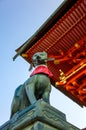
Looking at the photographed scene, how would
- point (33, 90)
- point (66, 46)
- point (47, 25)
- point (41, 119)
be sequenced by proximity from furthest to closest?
point (66, 46) → point (47, 25) → point (33, 90) → point (41, 119)

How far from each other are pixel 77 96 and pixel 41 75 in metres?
5.42

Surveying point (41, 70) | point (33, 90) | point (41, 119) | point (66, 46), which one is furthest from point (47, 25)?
point (41, 119)

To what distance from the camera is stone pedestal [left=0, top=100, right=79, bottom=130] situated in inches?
88.0

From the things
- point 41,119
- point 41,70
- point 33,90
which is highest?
point 41,70

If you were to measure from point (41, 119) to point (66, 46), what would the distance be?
549 centimetres

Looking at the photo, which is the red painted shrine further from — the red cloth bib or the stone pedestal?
the stone pedestal

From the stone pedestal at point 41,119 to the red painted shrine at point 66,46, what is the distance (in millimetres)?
4280

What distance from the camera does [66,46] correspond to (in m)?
7.62

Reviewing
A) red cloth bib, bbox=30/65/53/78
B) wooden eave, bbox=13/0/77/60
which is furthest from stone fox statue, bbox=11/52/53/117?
wooden eave, bbox=13/0/77/60

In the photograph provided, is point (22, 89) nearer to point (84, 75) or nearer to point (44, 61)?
point (44, 61)

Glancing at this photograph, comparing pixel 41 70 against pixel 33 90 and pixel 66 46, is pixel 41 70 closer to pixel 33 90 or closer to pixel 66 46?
pixel 33 90

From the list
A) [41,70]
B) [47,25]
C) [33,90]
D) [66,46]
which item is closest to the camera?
[33,90]

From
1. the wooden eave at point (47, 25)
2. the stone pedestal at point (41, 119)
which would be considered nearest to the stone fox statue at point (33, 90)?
the stone pedestal at point (41, 119)

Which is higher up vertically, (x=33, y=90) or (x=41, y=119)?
(x=33, y=90)
